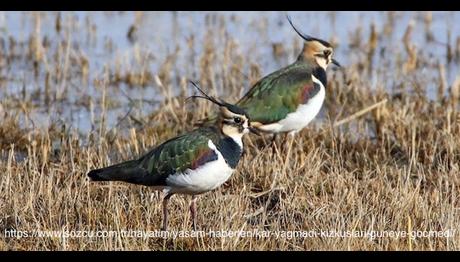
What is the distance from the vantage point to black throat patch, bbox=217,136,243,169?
5.98m

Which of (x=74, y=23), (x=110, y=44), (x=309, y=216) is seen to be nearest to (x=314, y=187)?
(x=309, y=216)

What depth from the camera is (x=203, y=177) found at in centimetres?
591

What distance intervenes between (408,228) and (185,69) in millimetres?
5071

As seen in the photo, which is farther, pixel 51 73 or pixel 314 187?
pixel 51 73

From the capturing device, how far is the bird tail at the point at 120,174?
19.9ft

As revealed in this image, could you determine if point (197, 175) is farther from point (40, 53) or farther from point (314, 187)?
point (40, 53)

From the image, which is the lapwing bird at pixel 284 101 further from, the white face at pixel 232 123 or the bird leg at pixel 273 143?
the white face at pixel 232 123

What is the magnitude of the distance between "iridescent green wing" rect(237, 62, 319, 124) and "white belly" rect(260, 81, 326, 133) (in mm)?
30

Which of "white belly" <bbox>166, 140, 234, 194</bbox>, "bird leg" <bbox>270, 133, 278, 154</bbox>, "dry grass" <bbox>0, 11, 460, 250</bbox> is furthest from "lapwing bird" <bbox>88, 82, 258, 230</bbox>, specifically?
"bird leg" <bbox>270, 133, 278, 154</bbox>

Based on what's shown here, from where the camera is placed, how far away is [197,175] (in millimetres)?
5918

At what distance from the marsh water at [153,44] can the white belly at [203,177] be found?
120 inches

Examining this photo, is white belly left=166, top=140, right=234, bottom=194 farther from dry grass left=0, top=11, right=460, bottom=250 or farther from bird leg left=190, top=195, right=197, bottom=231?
dry grass left=0, top=11, right=460, bottom=250

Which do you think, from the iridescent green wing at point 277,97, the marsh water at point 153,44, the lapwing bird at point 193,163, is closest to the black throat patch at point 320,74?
the iridescent green wing at point 277,97

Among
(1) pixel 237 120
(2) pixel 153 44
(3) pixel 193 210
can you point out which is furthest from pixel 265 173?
(2) pixel 153 44
